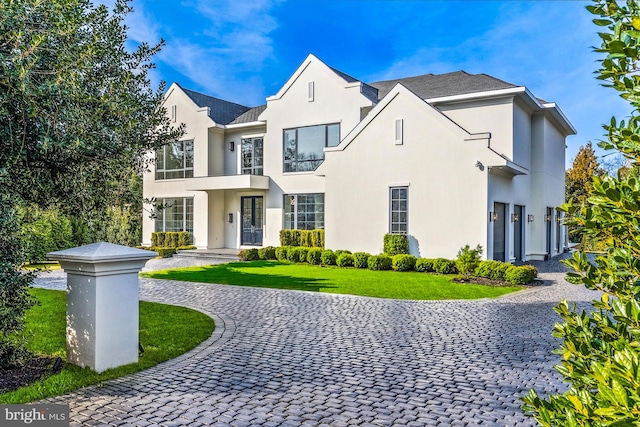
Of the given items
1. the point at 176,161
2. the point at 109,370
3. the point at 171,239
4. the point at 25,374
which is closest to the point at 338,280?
the point at 109,370

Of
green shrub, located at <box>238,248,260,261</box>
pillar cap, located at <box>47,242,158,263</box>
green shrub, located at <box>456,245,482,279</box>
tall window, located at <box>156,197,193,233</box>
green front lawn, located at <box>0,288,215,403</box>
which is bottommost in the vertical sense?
green front lawn, located at <box>0,288,215,403</box>

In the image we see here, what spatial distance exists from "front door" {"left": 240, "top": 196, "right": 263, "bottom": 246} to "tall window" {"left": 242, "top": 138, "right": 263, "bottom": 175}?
5.30ft

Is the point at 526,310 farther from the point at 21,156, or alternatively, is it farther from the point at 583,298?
the point at 21,156

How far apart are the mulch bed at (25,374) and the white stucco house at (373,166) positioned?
10.3 meters

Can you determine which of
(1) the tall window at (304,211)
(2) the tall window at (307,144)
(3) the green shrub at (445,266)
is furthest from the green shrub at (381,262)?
(2) the tall window at (307,144)

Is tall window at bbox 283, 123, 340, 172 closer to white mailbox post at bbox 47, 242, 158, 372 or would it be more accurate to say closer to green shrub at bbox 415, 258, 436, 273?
green shrub at bbox 415, 258, 436, 273

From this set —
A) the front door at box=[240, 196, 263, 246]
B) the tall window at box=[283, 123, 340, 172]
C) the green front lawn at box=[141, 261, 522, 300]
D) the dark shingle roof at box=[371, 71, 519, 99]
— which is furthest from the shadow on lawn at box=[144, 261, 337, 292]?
the dark shingle roof at box=[371, 71, 519, 99]

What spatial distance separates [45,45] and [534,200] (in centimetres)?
2027

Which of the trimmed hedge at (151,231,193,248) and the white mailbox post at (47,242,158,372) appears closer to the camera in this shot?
the white mailbox post at (47,242,158,372)

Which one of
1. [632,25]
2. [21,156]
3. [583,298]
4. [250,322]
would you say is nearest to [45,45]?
[21,156]

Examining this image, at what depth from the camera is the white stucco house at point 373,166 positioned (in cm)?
1570

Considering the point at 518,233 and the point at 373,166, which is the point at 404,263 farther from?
the point at 518,233

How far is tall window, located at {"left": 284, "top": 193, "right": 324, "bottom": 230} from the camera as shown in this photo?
2083cm

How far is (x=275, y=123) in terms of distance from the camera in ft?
73.1
